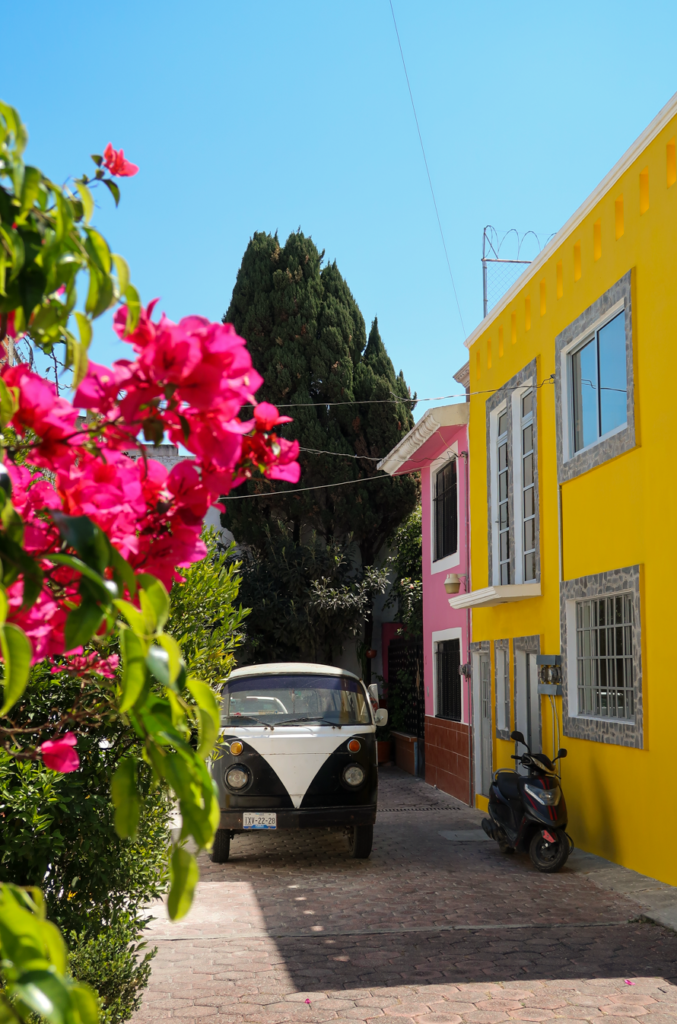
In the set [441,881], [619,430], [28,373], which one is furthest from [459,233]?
[28,373]

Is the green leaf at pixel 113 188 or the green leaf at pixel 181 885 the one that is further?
the green leaf at pixel 113 188

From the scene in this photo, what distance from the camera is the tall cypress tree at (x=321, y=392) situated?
795 inches

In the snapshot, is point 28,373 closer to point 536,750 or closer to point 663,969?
point 663,969

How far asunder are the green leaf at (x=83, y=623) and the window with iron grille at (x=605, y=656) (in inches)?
Result: 317

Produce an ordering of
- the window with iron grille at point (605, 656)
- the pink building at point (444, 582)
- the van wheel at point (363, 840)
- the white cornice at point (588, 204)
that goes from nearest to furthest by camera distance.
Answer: the white cornice at point (588, 204) < the window with iron grille at point (605, 656) < the van wheel at point (363, 840) < the pink building at point (444, 582)

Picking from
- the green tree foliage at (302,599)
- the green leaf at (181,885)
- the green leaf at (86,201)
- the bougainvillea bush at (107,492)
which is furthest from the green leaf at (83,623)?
the green tree foliage at (302,599)

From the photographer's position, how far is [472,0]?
897 cm

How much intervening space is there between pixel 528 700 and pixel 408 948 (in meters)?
5.58

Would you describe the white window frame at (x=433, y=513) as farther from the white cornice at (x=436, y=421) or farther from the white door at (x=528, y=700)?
the white door at (x=528, y=700)

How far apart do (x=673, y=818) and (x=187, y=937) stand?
3918 mm

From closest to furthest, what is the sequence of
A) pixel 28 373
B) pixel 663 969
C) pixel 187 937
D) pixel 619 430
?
pixel 28 373
pixel 663 969
pixel 187 937
pixel 619 430

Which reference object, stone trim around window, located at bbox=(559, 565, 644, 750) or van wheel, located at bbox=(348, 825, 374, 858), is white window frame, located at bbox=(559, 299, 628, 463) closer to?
stone trim around window, located at bbox=(559, 565, 644, 750)

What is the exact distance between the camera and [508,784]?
9367 mm

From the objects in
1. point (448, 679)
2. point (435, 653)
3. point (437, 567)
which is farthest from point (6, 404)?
point (435, 653)
